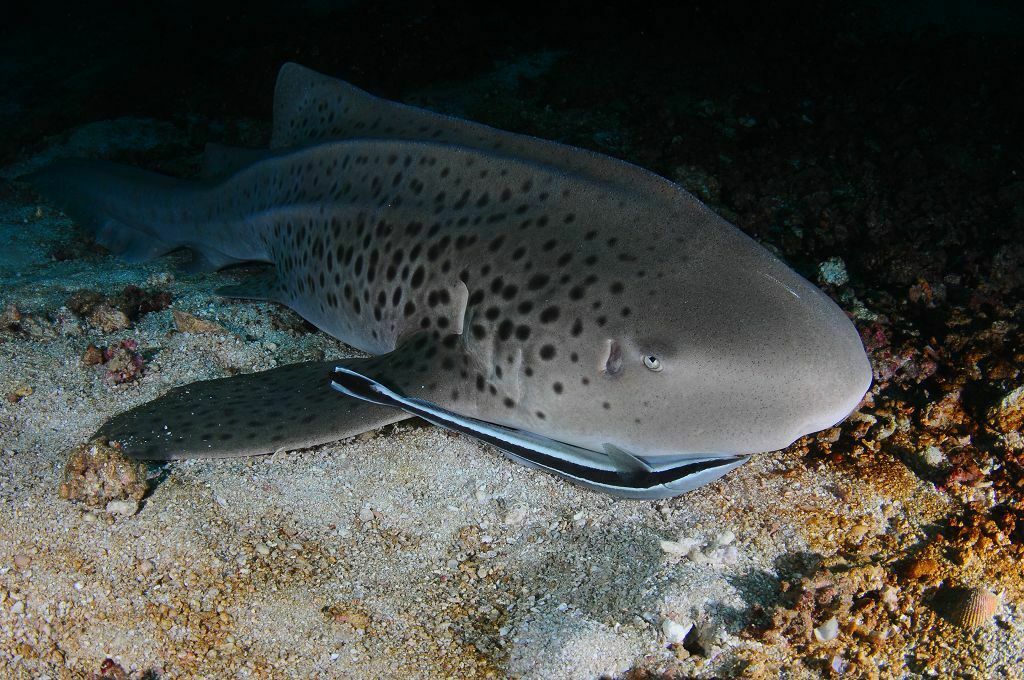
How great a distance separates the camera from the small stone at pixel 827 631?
2.55 m

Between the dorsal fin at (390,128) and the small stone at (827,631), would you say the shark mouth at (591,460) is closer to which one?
the small stone at (827,631)

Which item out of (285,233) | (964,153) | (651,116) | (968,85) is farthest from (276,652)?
(968,85)

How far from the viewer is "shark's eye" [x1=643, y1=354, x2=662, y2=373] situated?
2.59m

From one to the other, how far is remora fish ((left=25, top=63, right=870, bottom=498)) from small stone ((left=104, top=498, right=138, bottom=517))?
28 centimetres

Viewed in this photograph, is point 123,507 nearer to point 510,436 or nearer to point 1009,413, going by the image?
point 510,436

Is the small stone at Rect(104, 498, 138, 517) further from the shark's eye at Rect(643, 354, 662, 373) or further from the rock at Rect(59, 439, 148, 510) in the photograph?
the shark's eye at Rect(643, 354, 662, 373)

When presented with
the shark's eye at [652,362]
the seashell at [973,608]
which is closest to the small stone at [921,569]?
the seashell at [973,608]

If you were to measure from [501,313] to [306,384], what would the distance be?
51.6 inches

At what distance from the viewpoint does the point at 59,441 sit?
345cm

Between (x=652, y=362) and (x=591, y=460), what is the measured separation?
1.88 ft

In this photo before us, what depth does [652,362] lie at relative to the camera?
2.60 meters

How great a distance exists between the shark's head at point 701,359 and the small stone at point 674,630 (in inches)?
27.0

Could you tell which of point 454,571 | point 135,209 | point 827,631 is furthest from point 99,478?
point 135,209

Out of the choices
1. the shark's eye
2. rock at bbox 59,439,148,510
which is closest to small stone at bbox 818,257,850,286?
the shark's eye
